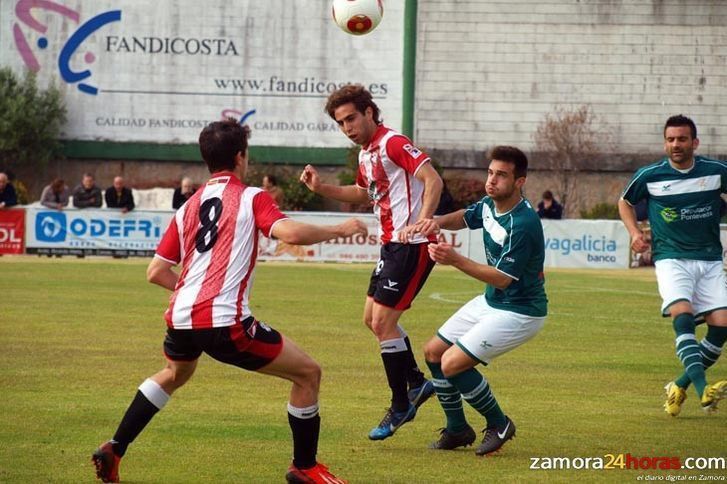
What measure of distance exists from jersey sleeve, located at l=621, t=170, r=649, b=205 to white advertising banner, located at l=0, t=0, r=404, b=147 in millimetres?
37454

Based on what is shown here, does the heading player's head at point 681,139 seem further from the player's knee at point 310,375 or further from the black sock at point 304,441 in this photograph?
the black sock at point 304,441

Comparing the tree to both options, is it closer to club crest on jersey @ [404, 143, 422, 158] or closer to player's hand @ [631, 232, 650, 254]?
player's hand @ [631, 232, 650, 254]

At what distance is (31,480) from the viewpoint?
23.6 ft

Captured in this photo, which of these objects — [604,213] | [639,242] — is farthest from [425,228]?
[604,213]

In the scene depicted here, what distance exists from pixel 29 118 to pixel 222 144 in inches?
1631

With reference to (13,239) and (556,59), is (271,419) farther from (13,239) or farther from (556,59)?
(556,59)

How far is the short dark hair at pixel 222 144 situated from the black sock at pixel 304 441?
60.9 inches

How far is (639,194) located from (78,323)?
8.21 m

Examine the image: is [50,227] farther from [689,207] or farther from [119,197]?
[689,207]

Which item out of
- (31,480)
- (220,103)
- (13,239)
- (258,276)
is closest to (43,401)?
(31,480)

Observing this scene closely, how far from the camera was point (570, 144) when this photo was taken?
4684cm

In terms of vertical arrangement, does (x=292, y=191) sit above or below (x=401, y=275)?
below

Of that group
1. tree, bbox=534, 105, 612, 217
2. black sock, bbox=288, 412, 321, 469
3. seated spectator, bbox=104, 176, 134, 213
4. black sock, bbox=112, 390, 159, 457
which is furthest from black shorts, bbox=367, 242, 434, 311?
tree, bbox=534, 105, 612, 217

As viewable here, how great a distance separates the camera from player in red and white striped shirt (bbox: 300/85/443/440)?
9.23 m
